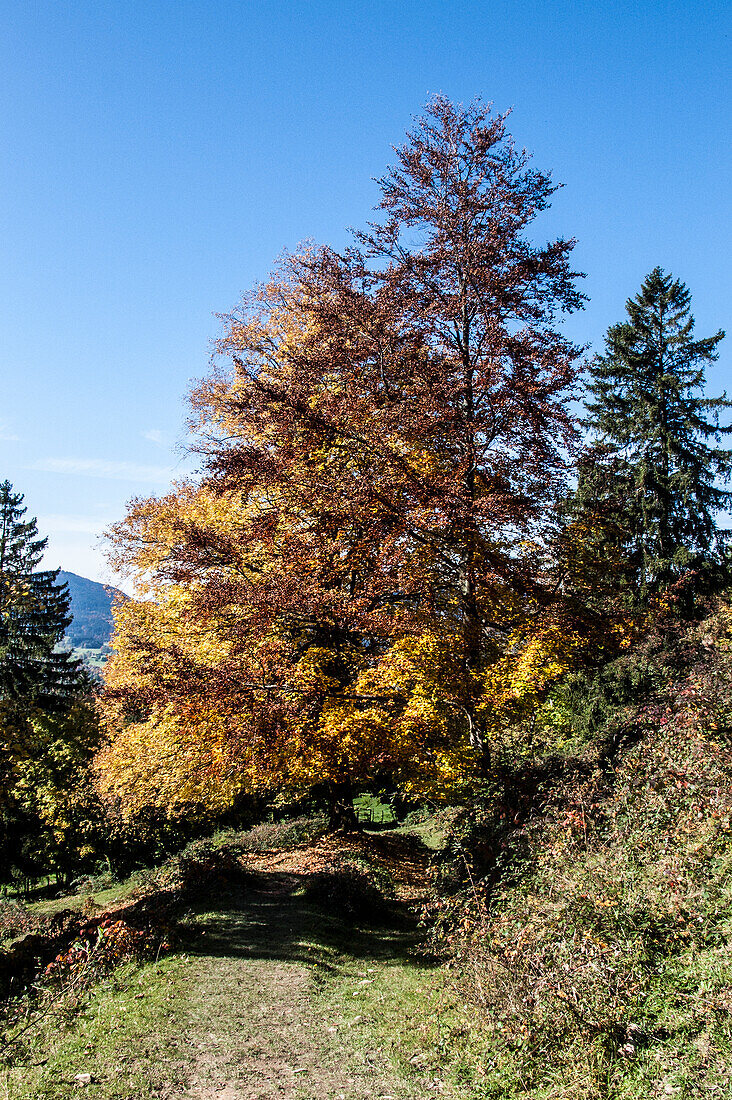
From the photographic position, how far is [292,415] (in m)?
11.6

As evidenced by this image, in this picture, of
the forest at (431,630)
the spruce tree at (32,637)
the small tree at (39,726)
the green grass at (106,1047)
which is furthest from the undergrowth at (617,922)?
the spruce tree at (32,637)

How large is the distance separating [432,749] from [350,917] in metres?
3.49

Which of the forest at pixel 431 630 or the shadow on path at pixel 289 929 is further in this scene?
the shadow on path at pixel 289 929

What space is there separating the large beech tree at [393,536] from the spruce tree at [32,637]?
18.7 meters

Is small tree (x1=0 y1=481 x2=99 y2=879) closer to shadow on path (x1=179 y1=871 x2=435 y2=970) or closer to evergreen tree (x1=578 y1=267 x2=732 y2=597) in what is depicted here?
shadow on path (x1=179 y1=871 x2=435 y2=970)

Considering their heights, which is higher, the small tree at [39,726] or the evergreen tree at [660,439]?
the evergreen tree at [660,439]

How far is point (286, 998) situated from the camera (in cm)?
760

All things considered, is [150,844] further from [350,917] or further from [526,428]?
[526,428]

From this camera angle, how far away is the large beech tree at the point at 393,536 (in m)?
10.4

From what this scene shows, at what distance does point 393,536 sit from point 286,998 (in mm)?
6462

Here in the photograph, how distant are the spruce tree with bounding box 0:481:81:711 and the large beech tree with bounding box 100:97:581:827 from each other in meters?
18.7

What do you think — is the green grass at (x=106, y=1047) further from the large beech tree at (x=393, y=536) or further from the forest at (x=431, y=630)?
A: the large beech tree at (x=393, y=536)

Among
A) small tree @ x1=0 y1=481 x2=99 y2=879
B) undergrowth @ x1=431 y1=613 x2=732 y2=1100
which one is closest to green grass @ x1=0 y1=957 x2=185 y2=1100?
undergrowth @ x1=431 y1=613 x2=732 y2=1100

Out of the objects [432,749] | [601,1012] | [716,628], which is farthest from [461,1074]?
[716,628]
